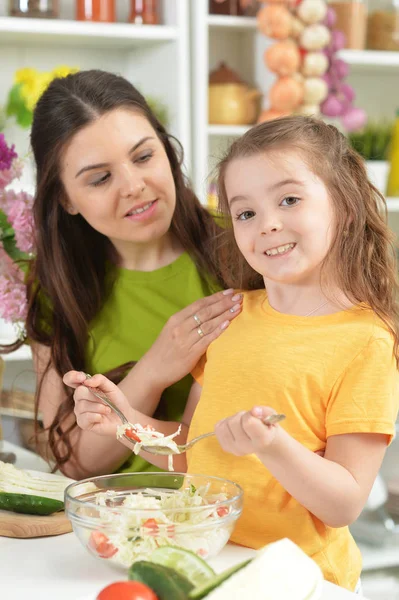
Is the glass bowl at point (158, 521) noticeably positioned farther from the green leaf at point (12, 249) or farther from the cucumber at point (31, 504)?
the green leaf at point (12, 249)

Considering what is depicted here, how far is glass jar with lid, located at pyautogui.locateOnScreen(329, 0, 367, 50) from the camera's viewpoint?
2.89m

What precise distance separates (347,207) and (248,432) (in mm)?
412

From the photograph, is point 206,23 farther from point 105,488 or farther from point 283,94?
point 105,488

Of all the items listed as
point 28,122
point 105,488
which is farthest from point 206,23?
point 105,488

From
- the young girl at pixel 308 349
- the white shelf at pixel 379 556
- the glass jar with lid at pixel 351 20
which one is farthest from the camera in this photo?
the glass jar with lid at pixel 351 20

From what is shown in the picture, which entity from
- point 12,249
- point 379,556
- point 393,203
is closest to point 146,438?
point 12,249

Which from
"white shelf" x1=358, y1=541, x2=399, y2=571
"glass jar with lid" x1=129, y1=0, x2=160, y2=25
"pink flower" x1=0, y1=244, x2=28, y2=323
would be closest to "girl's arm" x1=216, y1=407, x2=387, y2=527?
"pink flower" x1=0, y1=244, x2=28, y2=323

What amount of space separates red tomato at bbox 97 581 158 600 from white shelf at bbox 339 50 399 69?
239 cm

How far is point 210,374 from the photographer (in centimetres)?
124

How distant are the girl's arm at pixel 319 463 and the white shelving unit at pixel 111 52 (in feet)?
5.18

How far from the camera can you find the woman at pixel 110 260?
150cm

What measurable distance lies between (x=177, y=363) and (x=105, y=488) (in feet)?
1.11

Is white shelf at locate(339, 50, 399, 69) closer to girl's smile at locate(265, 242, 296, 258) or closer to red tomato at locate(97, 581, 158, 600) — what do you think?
girl's smile at locate(265, 242, 296, 258)

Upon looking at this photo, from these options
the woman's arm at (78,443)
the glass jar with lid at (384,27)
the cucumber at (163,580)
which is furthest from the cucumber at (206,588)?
the glass jar with lid at (384,27)
